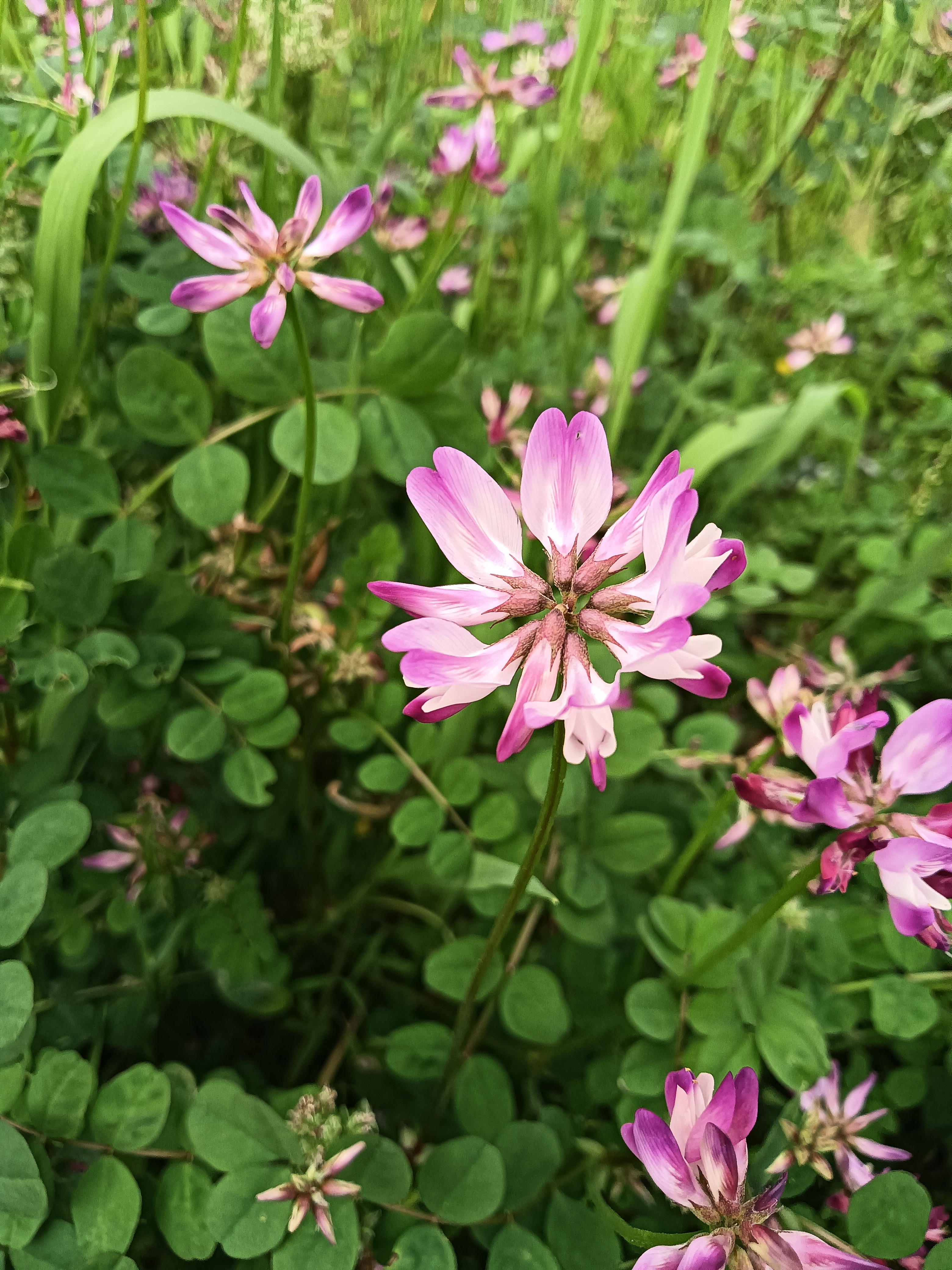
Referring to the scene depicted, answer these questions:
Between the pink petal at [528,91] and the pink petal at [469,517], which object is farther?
the pink petal at [528,91]

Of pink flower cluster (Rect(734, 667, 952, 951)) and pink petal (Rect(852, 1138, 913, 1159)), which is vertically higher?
pink flower cluster (Rect(734, 667, 952, 951))

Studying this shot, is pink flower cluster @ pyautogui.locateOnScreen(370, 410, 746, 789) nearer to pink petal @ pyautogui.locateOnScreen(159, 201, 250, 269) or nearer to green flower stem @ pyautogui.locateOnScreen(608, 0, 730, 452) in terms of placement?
pink petal @ pyautogui.locateOnScreen(159, 201, 250, 269)

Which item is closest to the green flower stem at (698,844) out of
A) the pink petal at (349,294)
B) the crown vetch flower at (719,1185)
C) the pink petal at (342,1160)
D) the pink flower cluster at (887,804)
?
the pink flower cluster at (887,804)

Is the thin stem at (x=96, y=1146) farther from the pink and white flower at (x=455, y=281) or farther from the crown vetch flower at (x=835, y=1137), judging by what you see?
the pink and white flower at (x=455, y=281)

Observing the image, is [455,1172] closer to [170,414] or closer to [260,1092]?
[260,1092]

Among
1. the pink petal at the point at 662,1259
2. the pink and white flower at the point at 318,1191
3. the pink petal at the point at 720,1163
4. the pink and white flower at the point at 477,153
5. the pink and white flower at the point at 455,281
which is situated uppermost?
the pink and white flower at the point at 477,153

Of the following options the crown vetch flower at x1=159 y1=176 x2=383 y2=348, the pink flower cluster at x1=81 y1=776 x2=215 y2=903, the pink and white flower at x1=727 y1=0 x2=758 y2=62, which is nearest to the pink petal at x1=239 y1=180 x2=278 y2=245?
the crown vetch flower at x1=159 y1=176 x2=383 y2=348

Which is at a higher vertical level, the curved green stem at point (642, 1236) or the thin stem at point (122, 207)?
the thin stem at point (122, 207)

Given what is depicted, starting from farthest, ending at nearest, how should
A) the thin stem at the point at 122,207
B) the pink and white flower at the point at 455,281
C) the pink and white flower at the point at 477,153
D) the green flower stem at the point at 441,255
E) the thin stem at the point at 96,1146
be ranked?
1. the pink and white flower at the point at 455,281
2. the pink and white flower at the point at 477,153
3. the green flower stem at the point at 441,255
4. the thin stem at the point at 122,207
5. the thin stem at the point at 96,1146
